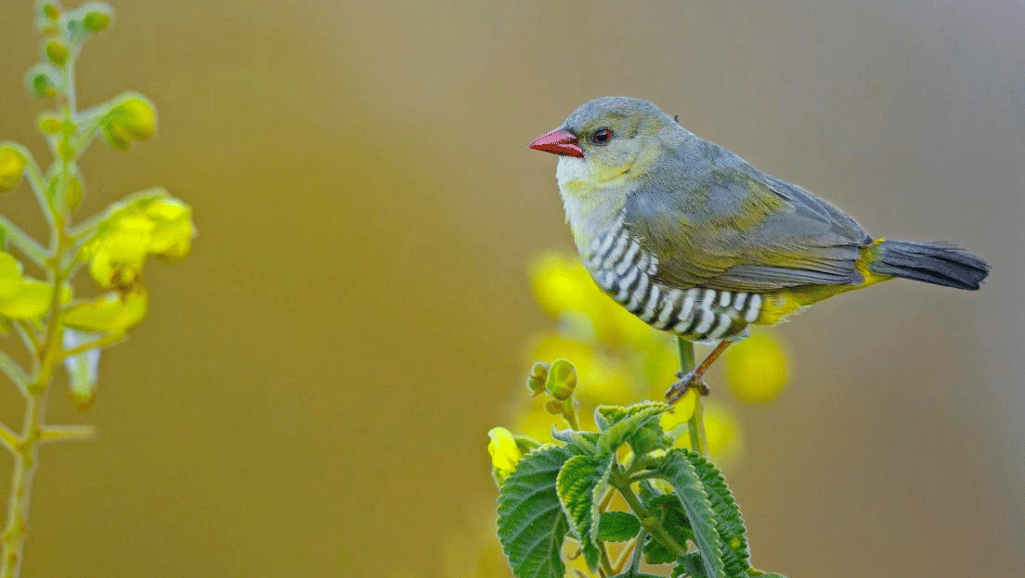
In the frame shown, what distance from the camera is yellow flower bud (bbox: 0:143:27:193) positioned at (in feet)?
2.22

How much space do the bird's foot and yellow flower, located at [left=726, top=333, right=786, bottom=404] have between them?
32 millimetres

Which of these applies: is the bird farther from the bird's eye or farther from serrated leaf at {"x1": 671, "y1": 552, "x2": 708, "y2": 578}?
serrated leaf at {"x1": 671, "y1": 552, "x2": 708, "y2": 578}

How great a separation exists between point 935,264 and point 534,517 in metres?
0.61

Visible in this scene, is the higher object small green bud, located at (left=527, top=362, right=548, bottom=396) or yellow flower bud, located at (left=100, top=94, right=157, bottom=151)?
yellow flower bud, located at (left=100, top=94, right=157, bottom=151)

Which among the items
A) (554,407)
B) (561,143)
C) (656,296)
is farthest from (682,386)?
(561,143)

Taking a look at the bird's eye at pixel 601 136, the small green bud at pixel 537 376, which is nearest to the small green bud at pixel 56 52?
the small green bud at pixel 537 376

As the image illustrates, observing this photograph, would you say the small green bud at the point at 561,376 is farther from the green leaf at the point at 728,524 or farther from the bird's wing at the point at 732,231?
the bird's wing at the point at 732,231

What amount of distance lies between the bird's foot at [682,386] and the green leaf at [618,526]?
0.42 feet

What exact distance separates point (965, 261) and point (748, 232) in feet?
0.70

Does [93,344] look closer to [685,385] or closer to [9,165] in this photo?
[9,165]

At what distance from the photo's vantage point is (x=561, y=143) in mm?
1156

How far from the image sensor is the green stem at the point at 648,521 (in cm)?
58

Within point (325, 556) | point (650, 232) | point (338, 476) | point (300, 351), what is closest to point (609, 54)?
point (300, 351)

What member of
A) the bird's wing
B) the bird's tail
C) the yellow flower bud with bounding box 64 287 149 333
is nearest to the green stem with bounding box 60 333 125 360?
the yellow flower bud with bounding box 64 287 149 333
